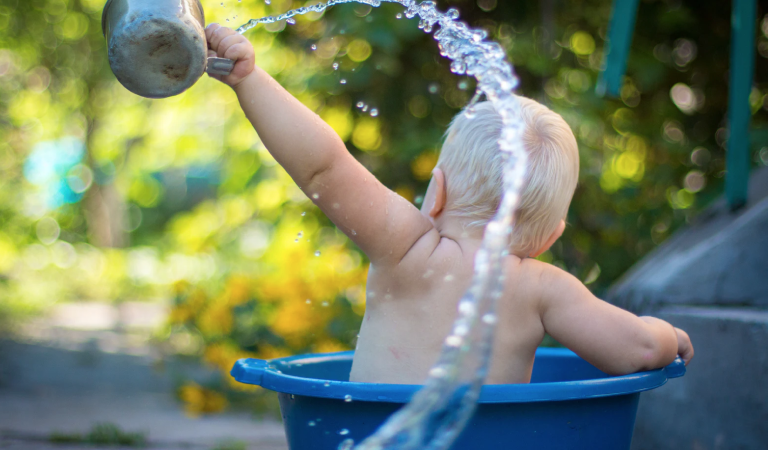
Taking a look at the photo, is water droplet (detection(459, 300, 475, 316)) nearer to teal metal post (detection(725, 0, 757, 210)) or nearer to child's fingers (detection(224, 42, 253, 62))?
child's fingers (detection(224, 42, 253, 62))

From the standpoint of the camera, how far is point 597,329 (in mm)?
1026

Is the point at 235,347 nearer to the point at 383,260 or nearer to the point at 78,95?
the point at 383,260

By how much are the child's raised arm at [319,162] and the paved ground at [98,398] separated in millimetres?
1340

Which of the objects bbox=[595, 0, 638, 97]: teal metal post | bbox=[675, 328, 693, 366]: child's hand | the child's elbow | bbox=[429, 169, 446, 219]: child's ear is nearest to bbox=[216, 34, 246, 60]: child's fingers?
bbox=[429, 169, 446, 219]: child's ear

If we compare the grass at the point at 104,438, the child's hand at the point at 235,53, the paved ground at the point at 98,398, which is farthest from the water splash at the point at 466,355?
the grass at the point at 104,438

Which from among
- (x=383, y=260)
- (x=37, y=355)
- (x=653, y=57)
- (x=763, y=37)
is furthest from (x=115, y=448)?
(x=763, y=37)

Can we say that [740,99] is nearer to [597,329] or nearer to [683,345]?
[683,345]

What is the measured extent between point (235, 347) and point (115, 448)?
0.73m

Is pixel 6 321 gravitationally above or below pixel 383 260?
below

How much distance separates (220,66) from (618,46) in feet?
4.99

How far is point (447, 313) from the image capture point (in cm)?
105

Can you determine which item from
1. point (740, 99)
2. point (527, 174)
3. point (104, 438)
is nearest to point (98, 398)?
point (104, 438)

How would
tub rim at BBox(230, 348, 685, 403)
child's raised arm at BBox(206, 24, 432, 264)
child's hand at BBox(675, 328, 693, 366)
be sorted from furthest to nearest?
child's hand at BBox(675, 328, 693, 366)
child's raised arm at BBox(206, 24, 432, 264)
tub rim at BBox(230, 348, 685, 403)

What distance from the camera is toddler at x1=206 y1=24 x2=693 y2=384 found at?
38.8 inches
